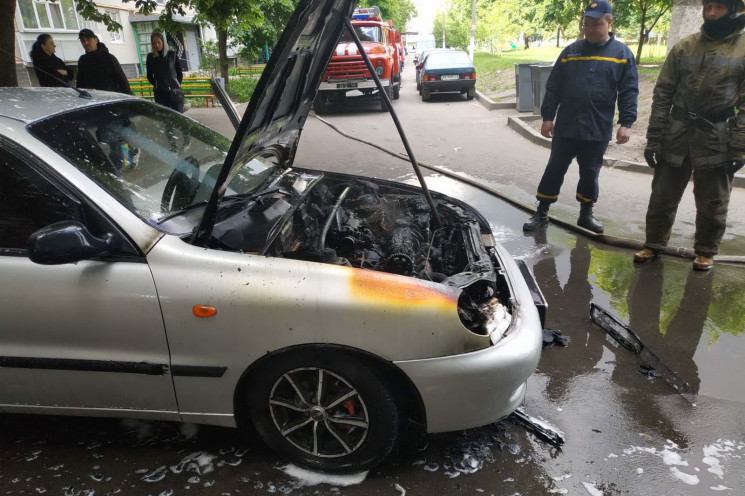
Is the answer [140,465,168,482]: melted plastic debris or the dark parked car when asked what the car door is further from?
the dark parked car

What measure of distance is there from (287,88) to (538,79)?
380 inches

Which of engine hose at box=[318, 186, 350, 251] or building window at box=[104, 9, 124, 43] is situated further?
building window at box=[104, 9, 124, 43]

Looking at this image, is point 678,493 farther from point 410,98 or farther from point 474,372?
point 410,98

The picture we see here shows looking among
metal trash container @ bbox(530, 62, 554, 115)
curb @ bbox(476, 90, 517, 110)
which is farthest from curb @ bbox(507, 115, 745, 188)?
curb @ bbox(476, 90, 517, 110)

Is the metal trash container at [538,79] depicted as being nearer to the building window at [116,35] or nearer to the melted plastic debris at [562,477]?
the melted plastic debris at [562,477]

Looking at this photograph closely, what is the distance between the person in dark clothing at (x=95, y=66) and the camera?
22.7 ft

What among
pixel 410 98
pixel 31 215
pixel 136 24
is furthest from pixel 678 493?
pixel 136 24

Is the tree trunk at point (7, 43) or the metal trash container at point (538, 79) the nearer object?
the tree trunk at point (7, 43)

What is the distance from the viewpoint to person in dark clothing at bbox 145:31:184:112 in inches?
300

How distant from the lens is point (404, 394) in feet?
6.99

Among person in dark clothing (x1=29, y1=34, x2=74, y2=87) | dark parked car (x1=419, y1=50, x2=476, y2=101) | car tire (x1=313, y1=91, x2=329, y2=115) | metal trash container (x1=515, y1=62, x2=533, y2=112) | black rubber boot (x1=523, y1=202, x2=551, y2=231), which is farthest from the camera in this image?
dark parked car (x1=419, y1=50, x2=476, y2=101)

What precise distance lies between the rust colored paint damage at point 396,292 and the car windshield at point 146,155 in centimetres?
71

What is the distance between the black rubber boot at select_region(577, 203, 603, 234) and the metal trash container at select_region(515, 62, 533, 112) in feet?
24.7

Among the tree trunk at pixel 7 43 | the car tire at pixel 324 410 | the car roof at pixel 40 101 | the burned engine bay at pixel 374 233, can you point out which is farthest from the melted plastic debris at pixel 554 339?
the tree trunk at pixel 7 43
